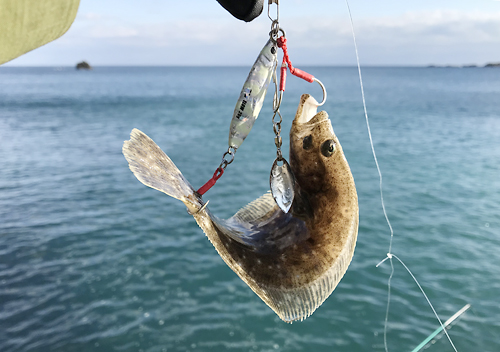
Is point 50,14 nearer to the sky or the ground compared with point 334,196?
nearer to the sky

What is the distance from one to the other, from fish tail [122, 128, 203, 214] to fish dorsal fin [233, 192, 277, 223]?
64 centimetres

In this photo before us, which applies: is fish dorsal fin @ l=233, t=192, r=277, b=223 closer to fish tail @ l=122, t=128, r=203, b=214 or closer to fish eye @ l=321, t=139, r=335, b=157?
fish eye @ l=321, t=139, r=335, b=157

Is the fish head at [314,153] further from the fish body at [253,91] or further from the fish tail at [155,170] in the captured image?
the fish tail at [155,170]

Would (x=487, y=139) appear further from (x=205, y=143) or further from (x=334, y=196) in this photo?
(x=334, y=196)

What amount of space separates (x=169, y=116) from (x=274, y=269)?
42.2 m

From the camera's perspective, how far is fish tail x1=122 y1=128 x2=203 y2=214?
1993 millimetres

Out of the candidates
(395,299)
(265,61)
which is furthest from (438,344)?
(265,61)

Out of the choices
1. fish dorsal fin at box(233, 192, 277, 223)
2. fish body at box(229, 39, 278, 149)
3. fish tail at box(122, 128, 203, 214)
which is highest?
fish body at box(229, 39, 278, 149)

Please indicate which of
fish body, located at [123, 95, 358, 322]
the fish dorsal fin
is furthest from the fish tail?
the fish dorsal fin

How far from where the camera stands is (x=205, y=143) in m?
28.0

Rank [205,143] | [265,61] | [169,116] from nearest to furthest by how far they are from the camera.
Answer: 1. [265,61]
2. [205,143]
3. [169,116]

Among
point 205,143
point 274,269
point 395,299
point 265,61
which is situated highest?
point 265,61

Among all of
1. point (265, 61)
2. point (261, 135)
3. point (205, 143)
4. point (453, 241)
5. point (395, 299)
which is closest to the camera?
point (265, 61)

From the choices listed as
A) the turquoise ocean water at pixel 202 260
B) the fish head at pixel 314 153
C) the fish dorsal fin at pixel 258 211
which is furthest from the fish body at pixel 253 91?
the turquoise ocean water at pixel 202 260
